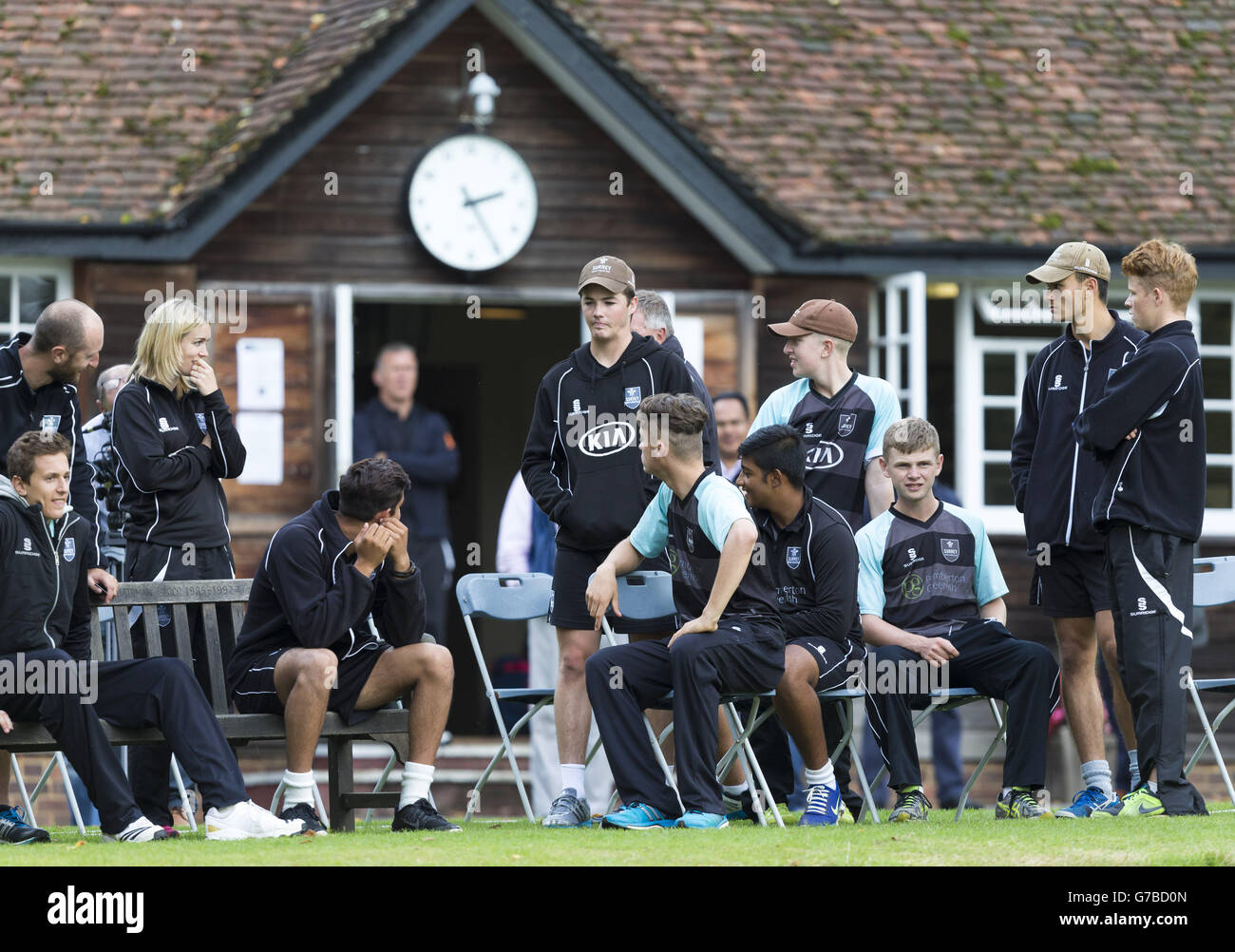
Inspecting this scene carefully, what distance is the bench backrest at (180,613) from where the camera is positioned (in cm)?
802

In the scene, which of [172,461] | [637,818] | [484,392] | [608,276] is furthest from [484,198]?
[637,818]

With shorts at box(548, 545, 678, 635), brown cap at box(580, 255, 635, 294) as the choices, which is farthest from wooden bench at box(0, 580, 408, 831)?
brown cap at box(580, 255, 635, 294)

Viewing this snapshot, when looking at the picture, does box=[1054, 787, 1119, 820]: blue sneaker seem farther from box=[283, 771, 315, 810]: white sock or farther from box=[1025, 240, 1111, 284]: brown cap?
box=[283, 771, 315, 810]: white sock

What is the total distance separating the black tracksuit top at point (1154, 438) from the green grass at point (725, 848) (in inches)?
44.6

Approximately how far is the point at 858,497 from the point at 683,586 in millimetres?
1181

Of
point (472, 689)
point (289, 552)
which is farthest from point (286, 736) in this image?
point (472, 689)

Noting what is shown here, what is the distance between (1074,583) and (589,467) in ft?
6.45

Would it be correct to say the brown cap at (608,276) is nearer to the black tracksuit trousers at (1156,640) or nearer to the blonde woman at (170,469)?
the blonde woman at (170,469)

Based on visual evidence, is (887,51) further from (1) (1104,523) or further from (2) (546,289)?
(1) (1104,523)

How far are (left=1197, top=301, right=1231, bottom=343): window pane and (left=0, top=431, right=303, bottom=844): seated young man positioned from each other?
8.29m

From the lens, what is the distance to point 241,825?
719 centimetres

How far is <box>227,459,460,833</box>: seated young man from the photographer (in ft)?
24.7

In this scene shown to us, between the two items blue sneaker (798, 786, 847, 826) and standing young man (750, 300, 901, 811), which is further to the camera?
standing young man (750, 300, 901, 811)

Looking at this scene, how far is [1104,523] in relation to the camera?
7.81m
